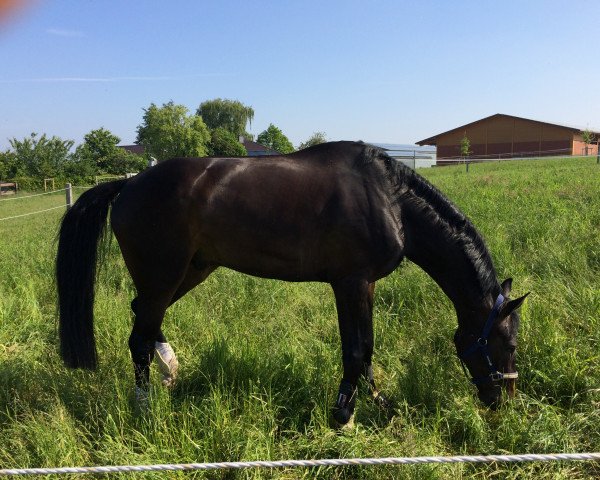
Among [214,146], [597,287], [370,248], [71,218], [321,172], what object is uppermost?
[214,146]

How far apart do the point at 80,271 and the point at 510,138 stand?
2422 inches

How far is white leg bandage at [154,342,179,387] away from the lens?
127 inches

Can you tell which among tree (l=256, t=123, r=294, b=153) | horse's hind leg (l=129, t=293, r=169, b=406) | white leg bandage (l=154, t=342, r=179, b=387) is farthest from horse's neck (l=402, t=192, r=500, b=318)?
tree (l=256, t=123, r=294, b=153)

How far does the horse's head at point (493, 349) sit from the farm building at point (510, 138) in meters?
49.2

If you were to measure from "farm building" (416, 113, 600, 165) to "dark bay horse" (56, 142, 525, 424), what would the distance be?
49.2m

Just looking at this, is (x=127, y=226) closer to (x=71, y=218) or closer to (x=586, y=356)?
(x=71, y=218)

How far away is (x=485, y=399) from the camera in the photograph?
112 inches

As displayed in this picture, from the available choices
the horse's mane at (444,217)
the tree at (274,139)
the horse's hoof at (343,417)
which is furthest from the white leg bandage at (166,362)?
the tree at (274,139)

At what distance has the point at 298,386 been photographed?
311cm

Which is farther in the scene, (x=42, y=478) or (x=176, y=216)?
(x=176, y=216)

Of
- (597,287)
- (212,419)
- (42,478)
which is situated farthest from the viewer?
(597,287)

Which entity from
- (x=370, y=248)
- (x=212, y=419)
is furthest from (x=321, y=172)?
(x=212, y=419)

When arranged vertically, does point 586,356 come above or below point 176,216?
below

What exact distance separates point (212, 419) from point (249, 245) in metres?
1.08
